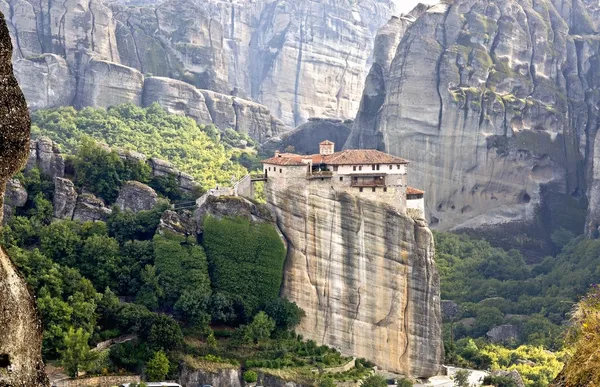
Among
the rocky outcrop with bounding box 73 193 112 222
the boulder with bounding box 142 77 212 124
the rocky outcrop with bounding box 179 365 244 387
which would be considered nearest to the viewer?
the rocky outcrop with bounding box 179 365 244 387

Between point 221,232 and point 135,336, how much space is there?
922cm

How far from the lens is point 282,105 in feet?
546

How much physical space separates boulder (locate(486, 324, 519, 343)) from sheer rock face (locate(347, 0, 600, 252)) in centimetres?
2963

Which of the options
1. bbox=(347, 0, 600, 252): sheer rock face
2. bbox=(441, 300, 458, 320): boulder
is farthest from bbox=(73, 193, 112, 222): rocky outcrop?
bbox=(347, 0, 600, 252): sheer rock face

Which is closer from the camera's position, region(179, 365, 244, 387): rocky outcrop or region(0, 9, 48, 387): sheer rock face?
region(0, 9, 48, 387): sheer rock face

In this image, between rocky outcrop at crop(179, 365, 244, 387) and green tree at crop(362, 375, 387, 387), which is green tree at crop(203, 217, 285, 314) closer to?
rocky outcrop at crop(179, 365, 244, 387)

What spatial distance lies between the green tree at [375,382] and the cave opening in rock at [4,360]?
44468 millimetres

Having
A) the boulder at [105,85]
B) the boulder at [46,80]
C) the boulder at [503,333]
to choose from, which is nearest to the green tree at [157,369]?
the boulder at [503,333]

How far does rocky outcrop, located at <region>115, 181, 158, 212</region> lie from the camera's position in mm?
65438

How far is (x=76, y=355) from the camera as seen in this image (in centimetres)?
4756

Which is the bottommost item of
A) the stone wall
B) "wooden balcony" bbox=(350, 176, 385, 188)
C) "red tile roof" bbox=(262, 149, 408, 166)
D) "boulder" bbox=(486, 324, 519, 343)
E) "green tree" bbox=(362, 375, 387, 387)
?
"boulder" bbox=(486, 324, 519, 343)

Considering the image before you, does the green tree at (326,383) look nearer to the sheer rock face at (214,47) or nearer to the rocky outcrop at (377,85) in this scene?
the sheer rock face at (214,47)

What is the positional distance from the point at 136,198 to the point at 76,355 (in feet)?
63.6

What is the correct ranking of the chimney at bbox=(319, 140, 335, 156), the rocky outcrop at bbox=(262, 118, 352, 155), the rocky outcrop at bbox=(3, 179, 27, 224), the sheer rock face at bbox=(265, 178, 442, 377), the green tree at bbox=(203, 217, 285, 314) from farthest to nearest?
the rocky outcrop at bbox=(262, 118, 352, 155), the chimney at bbox=(319, 140, 335, 156), the rocky outcrop at bbox=(3, 179, 27, 224), the sheer rock face at bbox=(265, 178, 442, 377), the green tree at bbox=(203, 217, 285, 314)
